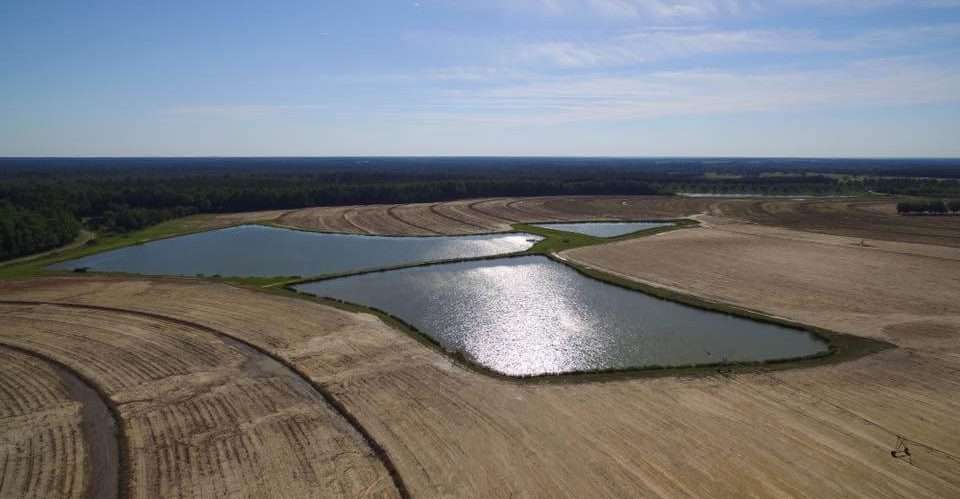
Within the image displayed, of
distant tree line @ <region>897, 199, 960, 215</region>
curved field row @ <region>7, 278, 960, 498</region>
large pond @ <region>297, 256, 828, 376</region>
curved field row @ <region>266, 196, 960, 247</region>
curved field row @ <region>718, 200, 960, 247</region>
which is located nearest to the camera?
curved field row @ <region>7, 278, 960, 498</region>

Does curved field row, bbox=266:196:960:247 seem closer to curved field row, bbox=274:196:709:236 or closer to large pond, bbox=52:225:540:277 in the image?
curved field row, bbox=274:196:709:236

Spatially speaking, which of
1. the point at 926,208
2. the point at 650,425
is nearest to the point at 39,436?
the point at 650,425

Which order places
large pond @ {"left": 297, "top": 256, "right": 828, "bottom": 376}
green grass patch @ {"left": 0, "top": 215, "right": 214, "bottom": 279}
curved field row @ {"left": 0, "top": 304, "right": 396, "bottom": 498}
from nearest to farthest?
curved field row @ {"left": 0, "top": 304, "right": 396, "bottom": 498} → large pond @ {"left": 297, "top": 256, "right": 828, "bottom": 376} → green grass patch @ {"left": 0, "top": 215, "right": 214, "bottom": 279}

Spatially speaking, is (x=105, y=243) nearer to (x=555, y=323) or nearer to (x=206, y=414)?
(x=206, y=414)

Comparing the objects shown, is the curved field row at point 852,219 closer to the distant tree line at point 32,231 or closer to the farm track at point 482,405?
the farm track at point 482,405

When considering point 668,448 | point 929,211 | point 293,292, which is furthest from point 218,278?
point 929,211

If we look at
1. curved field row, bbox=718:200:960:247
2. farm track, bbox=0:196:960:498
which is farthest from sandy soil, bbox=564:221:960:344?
curved field row, bbox=718:200:960:247

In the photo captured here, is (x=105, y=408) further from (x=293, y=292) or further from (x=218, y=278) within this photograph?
(x=218, y=278)
